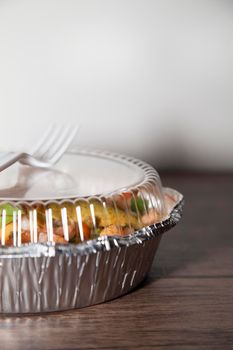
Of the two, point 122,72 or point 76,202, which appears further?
point 122,72

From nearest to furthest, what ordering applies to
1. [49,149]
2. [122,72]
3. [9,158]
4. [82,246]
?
[82,246], [9,158], [49,149], [122,72]

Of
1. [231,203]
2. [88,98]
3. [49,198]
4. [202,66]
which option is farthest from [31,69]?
[49,198]

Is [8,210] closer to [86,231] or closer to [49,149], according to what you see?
[86,231]

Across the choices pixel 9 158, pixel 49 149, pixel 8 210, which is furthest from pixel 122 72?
pixel 8 210

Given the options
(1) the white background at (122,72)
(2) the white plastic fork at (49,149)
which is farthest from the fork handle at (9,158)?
(1) the white background at (122,72)


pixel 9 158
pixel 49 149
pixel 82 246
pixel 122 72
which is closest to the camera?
pixel 82 246

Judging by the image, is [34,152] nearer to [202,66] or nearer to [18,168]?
[18,168]

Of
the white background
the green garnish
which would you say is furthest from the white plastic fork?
the white background

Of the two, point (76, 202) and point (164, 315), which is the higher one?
point (76, 202)

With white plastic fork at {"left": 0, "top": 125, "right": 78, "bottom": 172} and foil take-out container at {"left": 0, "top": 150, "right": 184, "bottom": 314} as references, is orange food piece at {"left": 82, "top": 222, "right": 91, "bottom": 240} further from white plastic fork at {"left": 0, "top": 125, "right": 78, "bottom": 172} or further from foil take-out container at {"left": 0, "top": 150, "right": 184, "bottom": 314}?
white plastic fork at {"left": 0, "top": 125, "right": 78, "bottom": 172}
